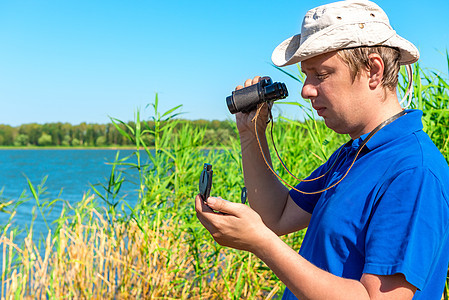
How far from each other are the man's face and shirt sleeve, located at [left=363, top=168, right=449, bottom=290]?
24 centimetres

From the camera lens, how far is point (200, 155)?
13.6ft

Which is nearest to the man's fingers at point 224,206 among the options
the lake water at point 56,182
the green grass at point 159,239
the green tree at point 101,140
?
the lake water at point 56,182

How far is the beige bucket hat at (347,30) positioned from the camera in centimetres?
117

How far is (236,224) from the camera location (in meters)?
1.16

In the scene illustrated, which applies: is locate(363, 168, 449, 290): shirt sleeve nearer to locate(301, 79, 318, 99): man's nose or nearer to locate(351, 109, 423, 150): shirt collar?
locate(351, 109, 423, 150): shirt collar

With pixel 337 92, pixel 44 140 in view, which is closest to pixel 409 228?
pixel 337 92

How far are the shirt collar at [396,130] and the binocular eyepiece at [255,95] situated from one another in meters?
0.44

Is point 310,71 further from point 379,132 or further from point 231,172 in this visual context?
point 231,172

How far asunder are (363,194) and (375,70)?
0.31 m

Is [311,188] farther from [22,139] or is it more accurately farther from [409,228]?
[22,139]

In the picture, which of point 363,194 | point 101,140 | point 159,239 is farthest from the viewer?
point 101,140

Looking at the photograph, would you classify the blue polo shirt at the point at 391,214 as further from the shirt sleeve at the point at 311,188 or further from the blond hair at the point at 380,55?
the shirt sleeve at the point at 311,188

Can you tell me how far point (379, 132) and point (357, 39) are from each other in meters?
0.23

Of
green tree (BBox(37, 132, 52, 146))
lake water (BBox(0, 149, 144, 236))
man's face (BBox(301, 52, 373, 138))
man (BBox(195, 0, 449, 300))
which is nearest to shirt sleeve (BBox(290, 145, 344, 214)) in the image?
man (BBox(195, 0, 449, 300))
